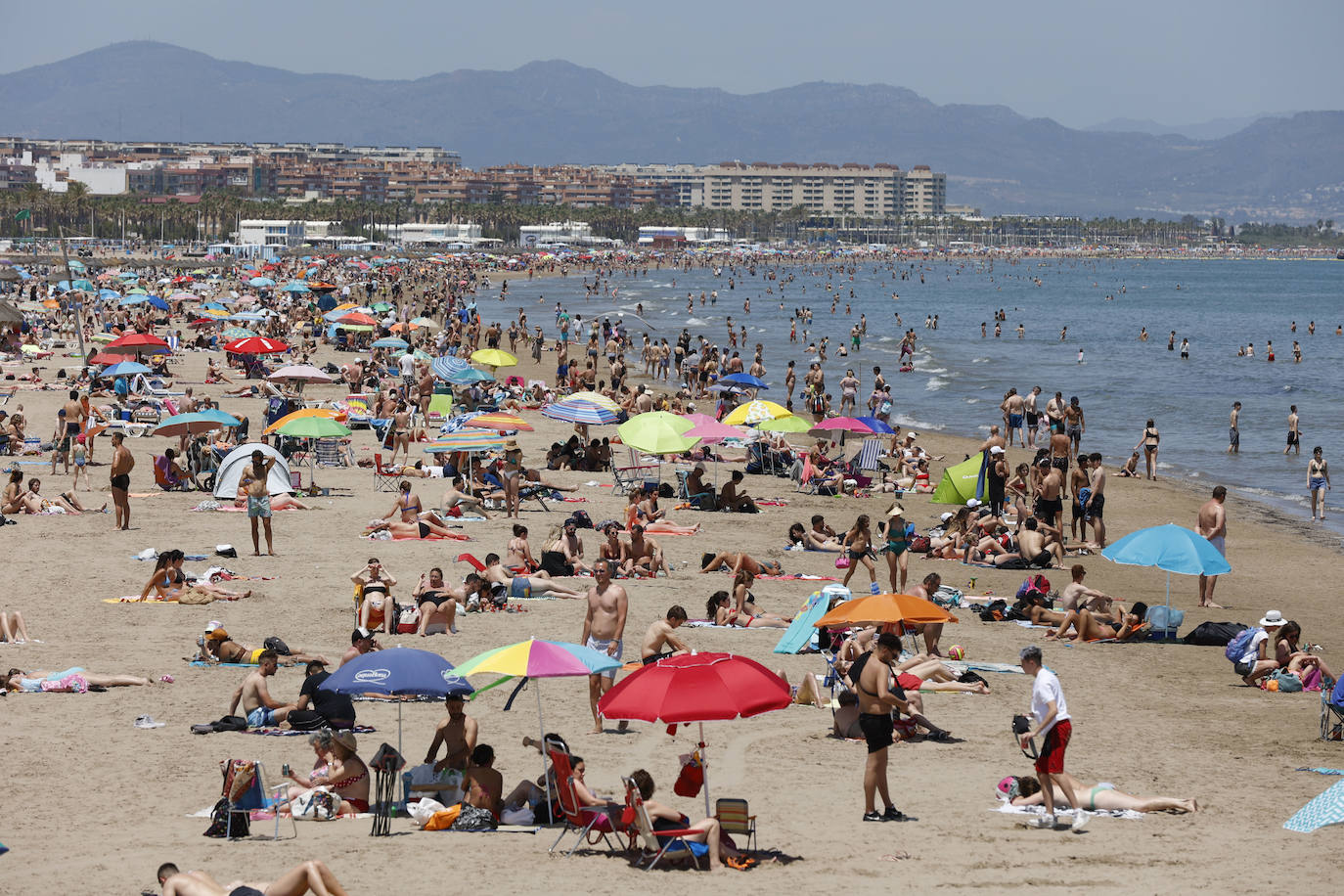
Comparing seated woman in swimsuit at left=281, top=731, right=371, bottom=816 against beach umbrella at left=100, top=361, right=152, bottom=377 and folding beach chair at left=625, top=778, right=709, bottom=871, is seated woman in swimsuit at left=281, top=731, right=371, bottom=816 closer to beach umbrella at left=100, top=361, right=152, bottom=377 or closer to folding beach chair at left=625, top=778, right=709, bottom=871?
folding beach chair at left=625, top=778, right=709, bottom=871

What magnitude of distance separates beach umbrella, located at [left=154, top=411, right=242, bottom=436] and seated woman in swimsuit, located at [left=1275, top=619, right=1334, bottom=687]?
13.8 meters

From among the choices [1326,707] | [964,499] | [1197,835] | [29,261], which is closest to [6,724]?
[1197,835]

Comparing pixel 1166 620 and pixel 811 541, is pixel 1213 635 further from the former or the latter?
pixel 811 541

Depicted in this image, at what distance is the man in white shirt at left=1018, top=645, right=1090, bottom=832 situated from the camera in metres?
8.68

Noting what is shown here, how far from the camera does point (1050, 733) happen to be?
875 cm

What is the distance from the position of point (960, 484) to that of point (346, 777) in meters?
12.6

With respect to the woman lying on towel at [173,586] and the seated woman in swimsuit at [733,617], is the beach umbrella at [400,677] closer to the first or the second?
the seated woman in swimsuit at [733,617]

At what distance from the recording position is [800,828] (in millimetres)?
8625

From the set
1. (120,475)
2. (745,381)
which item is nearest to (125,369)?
(745,381)

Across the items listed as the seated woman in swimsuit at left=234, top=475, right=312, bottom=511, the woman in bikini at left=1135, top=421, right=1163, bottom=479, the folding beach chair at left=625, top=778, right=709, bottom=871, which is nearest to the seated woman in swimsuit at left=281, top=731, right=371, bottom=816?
the folding beach chair at left=625, top=778, right=709, bottom=871

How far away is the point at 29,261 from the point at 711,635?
99.2m

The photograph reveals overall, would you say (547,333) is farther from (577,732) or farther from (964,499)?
(577,732)

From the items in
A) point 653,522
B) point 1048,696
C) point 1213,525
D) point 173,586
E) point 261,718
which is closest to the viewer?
point 1048,696

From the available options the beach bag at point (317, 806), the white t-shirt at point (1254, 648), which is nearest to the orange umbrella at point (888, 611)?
the white t-shirt at point (1254, 648)
